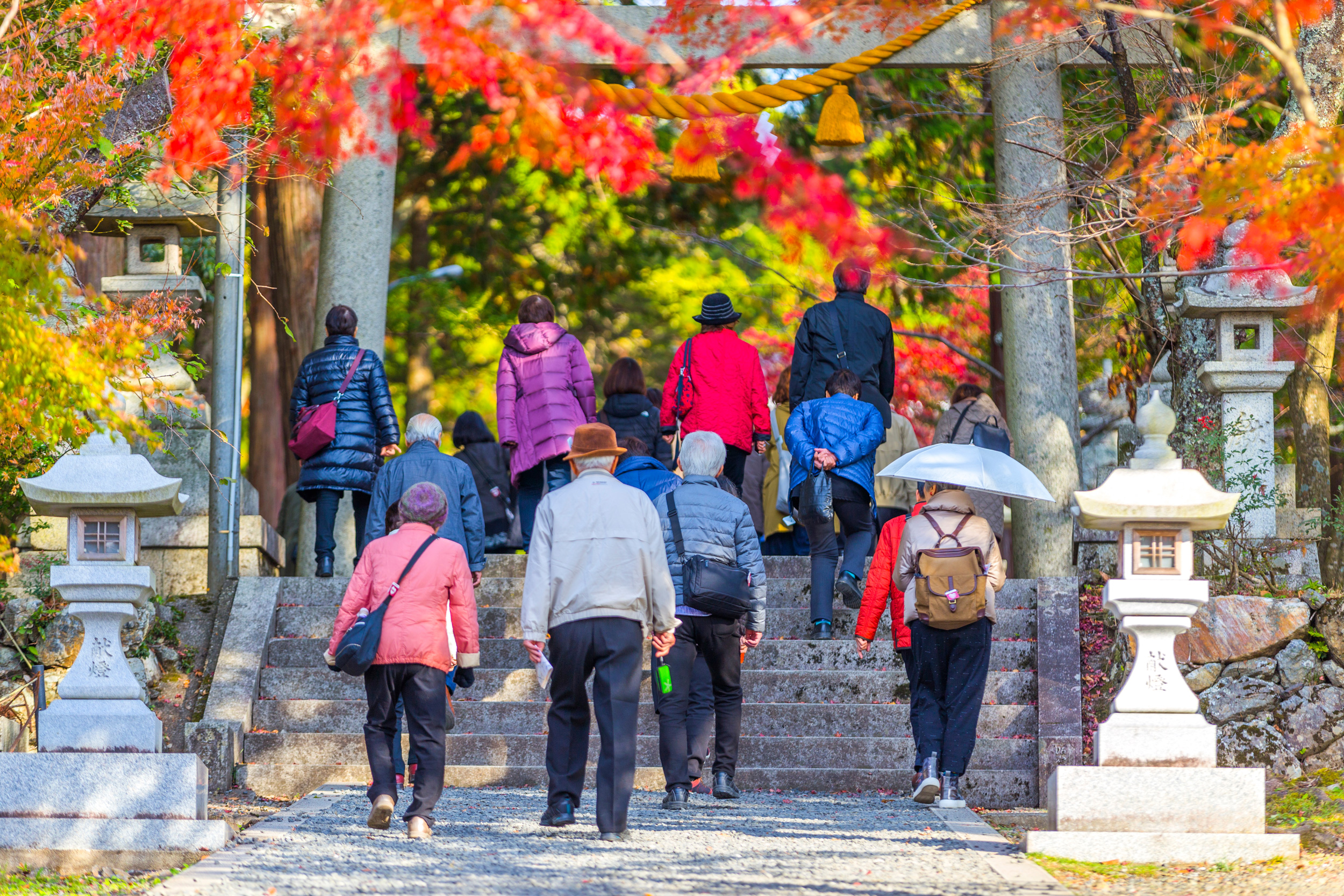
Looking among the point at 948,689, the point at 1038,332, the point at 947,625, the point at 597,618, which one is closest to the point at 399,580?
the point at 597,618

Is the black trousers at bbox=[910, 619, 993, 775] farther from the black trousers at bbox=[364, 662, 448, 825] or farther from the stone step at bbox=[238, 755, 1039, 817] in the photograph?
the black trousers at bbox=[364, 662, 448, 825]

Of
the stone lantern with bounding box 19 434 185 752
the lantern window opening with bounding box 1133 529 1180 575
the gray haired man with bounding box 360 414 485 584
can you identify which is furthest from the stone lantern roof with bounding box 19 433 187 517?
the lantern window opening with bounding box 1133 529 1180 575

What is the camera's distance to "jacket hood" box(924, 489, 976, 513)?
298 inches

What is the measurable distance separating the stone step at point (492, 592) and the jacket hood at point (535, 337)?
1.51m

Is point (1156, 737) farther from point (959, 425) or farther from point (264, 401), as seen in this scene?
point (264, 401)

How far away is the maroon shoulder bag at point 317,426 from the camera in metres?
9.83

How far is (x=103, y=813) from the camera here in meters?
6.38

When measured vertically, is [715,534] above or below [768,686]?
above

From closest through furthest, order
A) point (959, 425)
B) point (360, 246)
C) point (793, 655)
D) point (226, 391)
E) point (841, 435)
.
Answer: point (841, 435)
point (793, 655)
point (959, 425)
point (226, 391)
point (360, 246)

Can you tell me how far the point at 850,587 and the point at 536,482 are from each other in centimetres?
212

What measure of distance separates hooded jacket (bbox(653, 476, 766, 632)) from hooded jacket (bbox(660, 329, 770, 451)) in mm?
2175

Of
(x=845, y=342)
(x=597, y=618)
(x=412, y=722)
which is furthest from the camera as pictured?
(x=845, y=342)

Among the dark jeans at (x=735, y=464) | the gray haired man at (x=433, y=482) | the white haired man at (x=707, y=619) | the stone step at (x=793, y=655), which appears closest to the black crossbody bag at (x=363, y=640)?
the white haired man at (x=707, y=619)

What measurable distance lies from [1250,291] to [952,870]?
16.8ft
